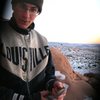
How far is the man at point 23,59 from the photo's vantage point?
1.08m

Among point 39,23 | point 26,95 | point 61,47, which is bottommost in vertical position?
point 26,95

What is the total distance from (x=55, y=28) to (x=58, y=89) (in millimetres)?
291

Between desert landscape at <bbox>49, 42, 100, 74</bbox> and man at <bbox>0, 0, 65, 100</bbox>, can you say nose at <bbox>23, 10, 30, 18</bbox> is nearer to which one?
man at <bbox>0, 0, 65, 100</bbox>

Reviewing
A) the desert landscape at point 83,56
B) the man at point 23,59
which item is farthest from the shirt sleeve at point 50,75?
the desert landscape at point 83,56

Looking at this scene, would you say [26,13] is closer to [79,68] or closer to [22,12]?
[22,12]

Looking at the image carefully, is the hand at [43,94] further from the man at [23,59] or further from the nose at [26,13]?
the nose at [26,13]

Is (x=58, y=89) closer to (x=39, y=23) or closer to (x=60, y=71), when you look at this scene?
(x=60, y=71)

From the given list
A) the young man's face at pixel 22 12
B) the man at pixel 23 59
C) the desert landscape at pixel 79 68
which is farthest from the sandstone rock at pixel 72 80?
the young man's face at pixel 22 12

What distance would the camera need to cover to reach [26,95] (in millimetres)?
1101

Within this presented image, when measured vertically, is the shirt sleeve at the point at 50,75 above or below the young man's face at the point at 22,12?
below

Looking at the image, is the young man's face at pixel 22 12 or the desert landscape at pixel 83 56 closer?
the young man's face at pixel 22 12

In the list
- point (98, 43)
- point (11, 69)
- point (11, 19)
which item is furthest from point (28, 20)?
point (98, 43)

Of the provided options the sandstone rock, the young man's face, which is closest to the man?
the young man's face

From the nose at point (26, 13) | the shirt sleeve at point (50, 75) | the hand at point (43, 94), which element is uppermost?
the nose at point (26, 13)
